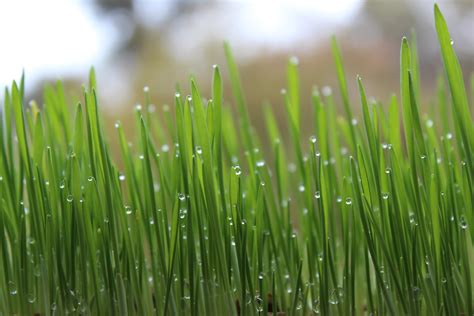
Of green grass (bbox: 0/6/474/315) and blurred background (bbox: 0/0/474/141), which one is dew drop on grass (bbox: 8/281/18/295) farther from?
blurred background (bbox: 0/0/474/141)

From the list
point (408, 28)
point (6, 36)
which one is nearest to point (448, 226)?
point (6, 36)

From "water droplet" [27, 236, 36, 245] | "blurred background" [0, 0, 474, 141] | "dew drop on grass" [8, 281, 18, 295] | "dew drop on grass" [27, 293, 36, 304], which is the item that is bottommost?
"dew drop on grass" [27, 293, 36, 304]

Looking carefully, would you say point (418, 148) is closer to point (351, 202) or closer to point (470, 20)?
point (351, 202)

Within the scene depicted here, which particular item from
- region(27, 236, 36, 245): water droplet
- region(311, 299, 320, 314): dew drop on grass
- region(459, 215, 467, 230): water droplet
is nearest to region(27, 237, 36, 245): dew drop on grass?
region(27, 236, 36, 245): water droplet

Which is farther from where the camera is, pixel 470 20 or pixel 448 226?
pixel 470 20

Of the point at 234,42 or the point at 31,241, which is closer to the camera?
the point at 31,241

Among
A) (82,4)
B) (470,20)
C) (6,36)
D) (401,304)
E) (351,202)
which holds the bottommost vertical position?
(401,304)

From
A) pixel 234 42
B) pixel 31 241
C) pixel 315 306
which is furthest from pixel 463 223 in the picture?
pixel 234 42

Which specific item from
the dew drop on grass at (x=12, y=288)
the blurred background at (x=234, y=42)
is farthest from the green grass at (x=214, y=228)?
the blurred background at (x=234, y=42)

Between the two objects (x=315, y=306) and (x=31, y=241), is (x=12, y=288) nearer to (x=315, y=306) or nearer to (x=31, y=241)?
(x=31, y=241)
